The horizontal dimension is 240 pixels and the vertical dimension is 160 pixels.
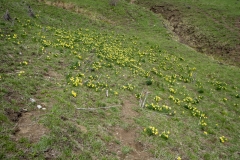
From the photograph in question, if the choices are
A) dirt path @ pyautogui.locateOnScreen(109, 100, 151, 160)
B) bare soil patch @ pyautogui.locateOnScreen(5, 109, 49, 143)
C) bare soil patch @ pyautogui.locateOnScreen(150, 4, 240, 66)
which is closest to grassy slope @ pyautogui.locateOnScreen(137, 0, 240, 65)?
bare soil patch @ pyautogui.locateOnScreen(150, 4, 240, 66)

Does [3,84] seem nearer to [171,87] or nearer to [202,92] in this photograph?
[171,87]

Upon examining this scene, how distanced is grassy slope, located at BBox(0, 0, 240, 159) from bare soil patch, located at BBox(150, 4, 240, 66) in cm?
582

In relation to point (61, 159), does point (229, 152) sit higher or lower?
lower

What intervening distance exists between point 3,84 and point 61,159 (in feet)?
17.6

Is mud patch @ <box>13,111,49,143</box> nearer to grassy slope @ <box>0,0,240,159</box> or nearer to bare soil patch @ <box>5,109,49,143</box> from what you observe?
bare soil patch @ <box>5,109,49,143</box>

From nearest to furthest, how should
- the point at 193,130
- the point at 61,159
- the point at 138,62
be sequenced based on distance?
the point at 61,159
the point at 193,130
the point at 138,62

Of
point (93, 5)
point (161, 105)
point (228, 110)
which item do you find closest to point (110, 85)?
point (161, 105)

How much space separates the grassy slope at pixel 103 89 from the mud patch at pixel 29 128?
0.74 feet

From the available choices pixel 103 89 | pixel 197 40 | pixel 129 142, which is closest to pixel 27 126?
pixel 129 142

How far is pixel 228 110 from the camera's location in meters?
15.3

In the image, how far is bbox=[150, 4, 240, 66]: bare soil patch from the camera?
97.4 ft

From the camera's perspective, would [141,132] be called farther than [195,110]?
No

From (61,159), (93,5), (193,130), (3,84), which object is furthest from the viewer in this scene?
(93,5)

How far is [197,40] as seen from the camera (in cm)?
3344
